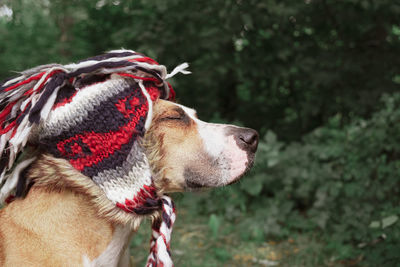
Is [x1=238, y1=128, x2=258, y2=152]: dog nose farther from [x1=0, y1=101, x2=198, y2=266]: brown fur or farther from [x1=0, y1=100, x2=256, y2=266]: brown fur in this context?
[x1=0, y1=101, x2=198, y2=266]: brown fur

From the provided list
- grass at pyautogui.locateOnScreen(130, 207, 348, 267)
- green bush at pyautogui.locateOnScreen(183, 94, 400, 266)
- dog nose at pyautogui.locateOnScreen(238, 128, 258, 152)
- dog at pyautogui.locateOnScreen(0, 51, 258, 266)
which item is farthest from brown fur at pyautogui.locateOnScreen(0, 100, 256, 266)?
grass at pyautogui.locateOnScreen(130, 207, 348, 267)

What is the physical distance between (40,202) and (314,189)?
3.07 m

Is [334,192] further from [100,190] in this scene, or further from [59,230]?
[59,230]

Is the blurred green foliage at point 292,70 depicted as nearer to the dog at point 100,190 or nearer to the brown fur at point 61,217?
the dog at point 100,190

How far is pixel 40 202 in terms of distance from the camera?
70.7 inches

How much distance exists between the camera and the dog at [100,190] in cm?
173

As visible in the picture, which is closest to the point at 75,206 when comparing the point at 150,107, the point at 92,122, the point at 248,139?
the point at 92,122

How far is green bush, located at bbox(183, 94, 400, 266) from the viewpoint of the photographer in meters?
3.43

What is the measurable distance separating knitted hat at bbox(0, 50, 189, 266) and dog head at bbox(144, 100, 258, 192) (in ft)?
0.26

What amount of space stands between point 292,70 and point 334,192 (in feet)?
5.04

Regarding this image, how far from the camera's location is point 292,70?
190 inches

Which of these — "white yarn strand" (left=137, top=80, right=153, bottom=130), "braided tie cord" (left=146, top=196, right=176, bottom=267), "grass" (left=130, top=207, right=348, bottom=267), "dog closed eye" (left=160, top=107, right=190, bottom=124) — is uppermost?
"white yarn strand" (left=137, top=80, right=153, bottom=130)

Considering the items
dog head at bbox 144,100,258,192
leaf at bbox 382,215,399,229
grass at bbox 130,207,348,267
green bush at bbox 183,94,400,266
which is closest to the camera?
dog head at bbox 144,100,258,192

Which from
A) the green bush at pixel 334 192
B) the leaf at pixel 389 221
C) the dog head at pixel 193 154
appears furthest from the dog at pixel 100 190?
the leaf at pixel 389 221
